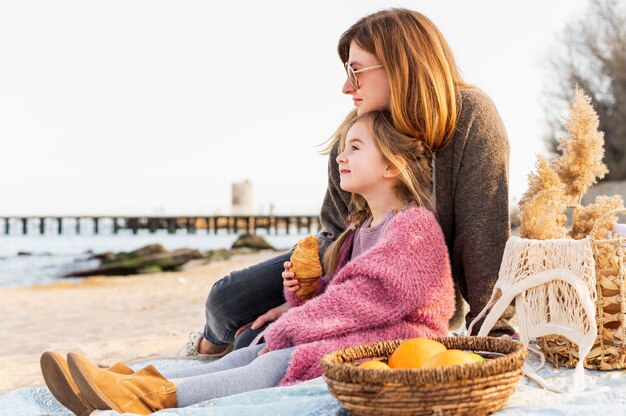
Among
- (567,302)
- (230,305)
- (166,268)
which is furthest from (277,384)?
(166,268)

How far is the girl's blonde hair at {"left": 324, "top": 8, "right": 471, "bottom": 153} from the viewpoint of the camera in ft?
8.50

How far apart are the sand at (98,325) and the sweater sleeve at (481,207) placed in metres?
1.91

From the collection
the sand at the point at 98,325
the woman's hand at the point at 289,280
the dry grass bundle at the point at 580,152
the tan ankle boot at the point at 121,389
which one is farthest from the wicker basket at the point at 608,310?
the sand at the point at 98,325

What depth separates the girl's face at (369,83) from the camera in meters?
2.72

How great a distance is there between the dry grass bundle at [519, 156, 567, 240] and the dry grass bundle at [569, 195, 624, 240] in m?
0.05

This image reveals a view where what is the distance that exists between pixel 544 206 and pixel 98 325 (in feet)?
14.4

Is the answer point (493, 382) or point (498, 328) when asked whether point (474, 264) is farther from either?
point (493, 382)

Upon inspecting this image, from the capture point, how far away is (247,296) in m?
2.97

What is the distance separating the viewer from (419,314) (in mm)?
2322

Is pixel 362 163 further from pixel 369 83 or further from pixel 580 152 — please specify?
pixel 580 152

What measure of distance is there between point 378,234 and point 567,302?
2.32ft

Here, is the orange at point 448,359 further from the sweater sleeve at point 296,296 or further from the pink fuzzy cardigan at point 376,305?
the sweater sleeve at point 296,296

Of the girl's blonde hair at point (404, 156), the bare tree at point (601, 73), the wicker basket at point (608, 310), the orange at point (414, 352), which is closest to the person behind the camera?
the orange at point (414, 352)

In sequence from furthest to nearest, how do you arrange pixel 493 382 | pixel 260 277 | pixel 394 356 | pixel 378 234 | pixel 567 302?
pixel 260 277
pixel 378 234
pixel 567 302
pixel 394 356
pixel 493 382
